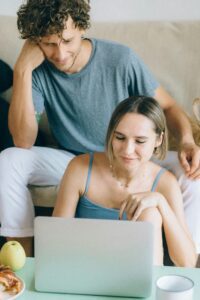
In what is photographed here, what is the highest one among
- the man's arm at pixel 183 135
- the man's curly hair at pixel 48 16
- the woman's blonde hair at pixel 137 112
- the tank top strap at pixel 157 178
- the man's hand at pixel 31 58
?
the man's curly hair at pixel 48 16

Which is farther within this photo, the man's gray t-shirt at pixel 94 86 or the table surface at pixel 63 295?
the man's gray t-shirt at pixel 94 86

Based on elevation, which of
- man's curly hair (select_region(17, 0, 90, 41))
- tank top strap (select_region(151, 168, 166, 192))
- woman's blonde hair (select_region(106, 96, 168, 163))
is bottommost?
tank top strap (select_region(151, 168, 166, 192))

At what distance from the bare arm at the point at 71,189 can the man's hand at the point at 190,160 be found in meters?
0.32

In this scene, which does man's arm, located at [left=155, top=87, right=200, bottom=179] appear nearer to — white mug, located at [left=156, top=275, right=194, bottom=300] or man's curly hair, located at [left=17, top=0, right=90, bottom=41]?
man's curly hair, located at [left=17, top=0, right=90, bottom=41]

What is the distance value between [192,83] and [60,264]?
135 cm

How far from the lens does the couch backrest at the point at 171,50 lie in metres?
2.43

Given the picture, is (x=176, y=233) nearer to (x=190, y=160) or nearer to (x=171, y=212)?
(x=171, y=212)

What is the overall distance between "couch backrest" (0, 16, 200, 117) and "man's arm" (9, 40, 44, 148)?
0.51 m

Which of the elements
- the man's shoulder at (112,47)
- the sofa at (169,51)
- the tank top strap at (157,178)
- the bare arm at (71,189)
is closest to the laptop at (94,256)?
the bare arm at (71,189)

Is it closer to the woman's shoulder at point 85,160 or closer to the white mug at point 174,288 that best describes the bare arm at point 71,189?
the woman's shoulder at point 85,160

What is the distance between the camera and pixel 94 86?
215 cm

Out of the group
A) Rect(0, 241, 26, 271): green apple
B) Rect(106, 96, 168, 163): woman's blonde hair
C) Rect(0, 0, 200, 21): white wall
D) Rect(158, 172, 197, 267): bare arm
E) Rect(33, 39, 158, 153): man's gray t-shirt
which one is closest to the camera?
Rect(0, 241, 26, 271): green apple

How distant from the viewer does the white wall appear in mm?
2721

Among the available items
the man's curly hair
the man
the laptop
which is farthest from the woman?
the man's curly hair
